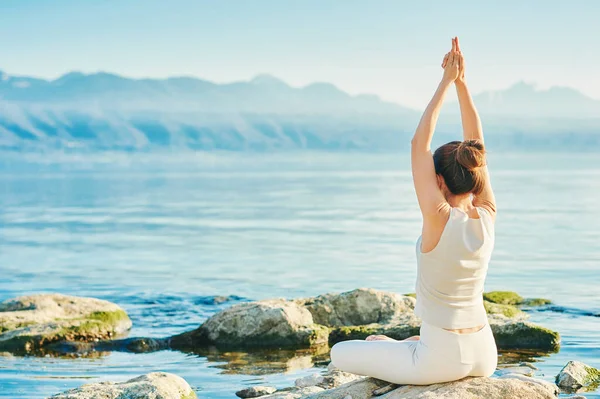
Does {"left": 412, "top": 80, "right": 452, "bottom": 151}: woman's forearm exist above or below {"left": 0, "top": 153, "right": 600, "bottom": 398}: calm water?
above

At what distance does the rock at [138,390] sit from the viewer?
35.9 ft

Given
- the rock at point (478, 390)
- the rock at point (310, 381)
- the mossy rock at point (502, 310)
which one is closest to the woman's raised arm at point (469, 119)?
the rock at point (478, 390)

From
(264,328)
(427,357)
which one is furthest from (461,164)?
(264,328)

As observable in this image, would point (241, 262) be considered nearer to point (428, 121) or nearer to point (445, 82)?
point (445, 82)

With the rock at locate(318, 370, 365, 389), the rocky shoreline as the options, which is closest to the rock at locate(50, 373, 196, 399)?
the rock at locate(318, 370, 365, 389)

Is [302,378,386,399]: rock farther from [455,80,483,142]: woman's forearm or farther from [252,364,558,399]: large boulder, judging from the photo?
[455,80,483,142]: woman's forearm

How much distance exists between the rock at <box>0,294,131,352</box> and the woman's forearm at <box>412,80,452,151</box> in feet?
38.4

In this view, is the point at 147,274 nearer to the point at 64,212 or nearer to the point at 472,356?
the point at 472,356

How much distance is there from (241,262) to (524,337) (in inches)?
726

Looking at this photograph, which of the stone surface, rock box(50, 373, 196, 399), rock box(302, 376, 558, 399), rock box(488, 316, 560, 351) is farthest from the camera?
the stone surface

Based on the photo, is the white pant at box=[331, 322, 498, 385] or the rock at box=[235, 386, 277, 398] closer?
the white pant at box=[331, 322, 498, 385]

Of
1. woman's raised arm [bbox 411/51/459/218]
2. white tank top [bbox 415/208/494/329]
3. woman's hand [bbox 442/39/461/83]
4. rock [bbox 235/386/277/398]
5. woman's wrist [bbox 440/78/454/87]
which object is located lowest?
rock [bbox 235/386/277/398]

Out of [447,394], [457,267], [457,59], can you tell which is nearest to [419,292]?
[457,267]

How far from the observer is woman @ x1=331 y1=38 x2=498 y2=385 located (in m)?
7.32
